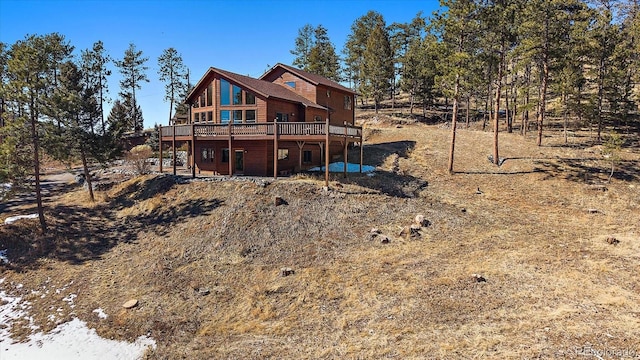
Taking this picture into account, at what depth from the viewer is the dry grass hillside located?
33.9ft

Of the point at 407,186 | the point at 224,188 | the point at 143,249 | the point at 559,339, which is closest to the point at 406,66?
the point at 407,186

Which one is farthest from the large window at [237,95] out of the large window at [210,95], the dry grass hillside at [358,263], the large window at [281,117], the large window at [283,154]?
the dry grass hillside at [358,263]

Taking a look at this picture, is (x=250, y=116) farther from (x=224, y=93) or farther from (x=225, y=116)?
(x=224, y=93)

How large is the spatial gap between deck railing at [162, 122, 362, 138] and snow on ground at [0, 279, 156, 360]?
14.0 meters

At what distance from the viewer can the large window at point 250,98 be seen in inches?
1037

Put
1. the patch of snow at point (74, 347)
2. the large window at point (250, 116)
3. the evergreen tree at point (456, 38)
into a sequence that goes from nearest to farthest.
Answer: the patch of snow at point (74, 347), the evergreen tree at point (456, 38), the large window at point (250, 116)

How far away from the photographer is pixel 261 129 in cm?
2327

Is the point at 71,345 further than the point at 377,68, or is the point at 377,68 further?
the point at 377,68

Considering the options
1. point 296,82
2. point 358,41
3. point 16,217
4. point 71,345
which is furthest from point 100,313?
point 358,41

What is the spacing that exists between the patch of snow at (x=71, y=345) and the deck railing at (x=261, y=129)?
14027 mm

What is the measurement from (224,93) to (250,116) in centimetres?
288

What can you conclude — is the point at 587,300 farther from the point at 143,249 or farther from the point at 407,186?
the point at 143,249

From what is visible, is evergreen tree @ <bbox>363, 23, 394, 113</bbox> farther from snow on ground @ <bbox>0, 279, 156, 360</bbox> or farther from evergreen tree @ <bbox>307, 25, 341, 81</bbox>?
snow on ground @ <bbox>0, 279, 156, 360</bbox>

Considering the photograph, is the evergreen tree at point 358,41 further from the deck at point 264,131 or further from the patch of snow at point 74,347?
the patch of snow at point 74,347
